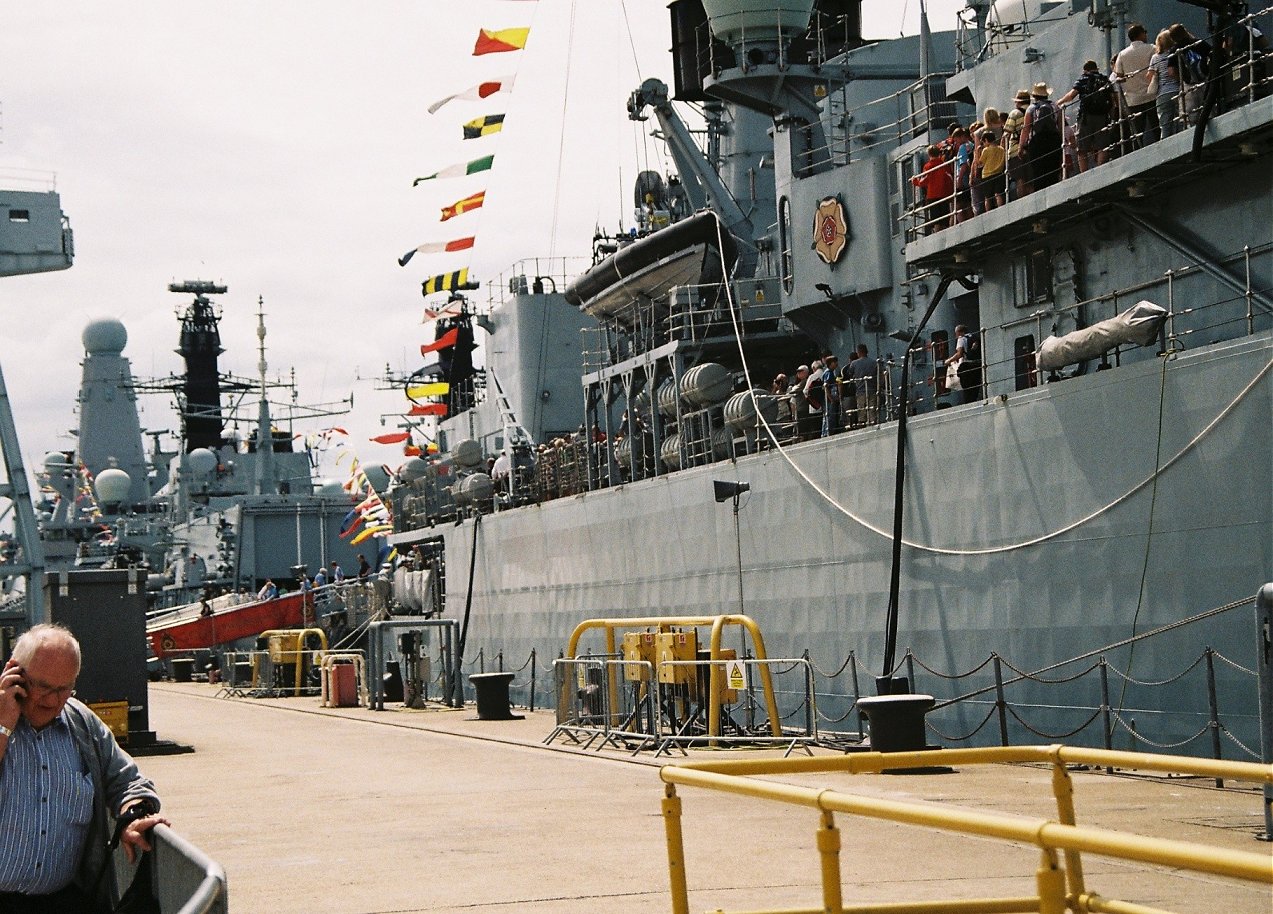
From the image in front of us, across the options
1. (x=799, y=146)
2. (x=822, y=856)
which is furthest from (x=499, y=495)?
(x=822, y=856)

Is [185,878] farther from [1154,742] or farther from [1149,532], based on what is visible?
[1149,532]

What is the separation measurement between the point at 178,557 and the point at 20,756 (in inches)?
2420

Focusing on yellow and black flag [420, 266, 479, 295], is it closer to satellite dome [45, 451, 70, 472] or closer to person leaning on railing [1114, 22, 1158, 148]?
person leaning on railing [1114, 22, 1158, 148]

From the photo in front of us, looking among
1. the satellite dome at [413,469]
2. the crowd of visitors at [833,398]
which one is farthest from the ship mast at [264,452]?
the crowd of visitors at [833,398]

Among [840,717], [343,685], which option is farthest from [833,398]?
[343,685]

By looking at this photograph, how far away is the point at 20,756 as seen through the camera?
5113mm

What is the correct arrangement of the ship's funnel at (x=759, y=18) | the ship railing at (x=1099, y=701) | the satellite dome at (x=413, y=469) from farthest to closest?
the satellite dome at (x=413, y=469) < the ship's funnel at (x=759, y=18) < the ship railing at (x=1099, y=701)

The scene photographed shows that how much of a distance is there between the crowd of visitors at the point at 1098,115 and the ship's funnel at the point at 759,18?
6.98 metres

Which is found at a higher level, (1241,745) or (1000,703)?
(1000,703)

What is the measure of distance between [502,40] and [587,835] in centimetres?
1397

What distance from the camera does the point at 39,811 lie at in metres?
5.12

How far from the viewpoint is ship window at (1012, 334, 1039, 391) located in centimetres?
1561

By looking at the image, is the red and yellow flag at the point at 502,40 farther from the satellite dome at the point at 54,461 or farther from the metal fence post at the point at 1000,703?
the satellite dome at the point at 54,461

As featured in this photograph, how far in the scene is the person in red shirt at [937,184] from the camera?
16609 millimetres
